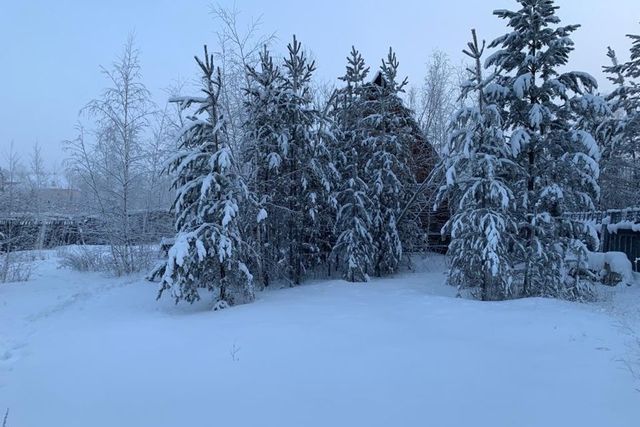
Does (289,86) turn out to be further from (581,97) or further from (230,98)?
(581,97)

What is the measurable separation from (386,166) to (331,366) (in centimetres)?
946

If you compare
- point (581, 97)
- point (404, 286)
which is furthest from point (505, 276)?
point (581, 97)

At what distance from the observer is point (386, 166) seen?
13.9 metres

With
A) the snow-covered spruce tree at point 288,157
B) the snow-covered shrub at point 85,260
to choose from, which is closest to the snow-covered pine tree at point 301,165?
the snow-covered spruce tree at point 288,157

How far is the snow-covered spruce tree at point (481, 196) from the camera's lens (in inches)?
364

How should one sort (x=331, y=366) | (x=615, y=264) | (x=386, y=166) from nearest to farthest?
(x=331, y=366)
(x=615, y=264)
(x=386, y=166)

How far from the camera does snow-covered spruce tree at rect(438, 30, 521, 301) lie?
9.25 meters

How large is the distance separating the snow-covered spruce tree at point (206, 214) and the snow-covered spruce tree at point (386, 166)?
5.47m

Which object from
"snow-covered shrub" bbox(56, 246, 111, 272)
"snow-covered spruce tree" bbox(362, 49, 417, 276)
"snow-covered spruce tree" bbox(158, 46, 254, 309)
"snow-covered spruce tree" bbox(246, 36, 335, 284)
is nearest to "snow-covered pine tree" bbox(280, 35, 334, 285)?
"snow-covered spruce tree" bbox(246, 36, 335, 284)

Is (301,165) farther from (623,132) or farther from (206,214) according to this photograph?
(623,132)

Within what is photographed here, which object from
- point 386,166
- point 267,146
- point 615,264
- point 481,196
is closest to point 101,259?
point 267,146

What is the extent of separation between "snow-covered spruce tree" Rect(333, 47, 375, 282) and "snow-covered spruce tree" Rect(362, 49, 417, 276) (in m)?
0.29

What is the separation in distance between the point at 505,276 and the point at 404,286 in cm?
303

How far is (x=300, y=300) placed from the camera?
948cm
